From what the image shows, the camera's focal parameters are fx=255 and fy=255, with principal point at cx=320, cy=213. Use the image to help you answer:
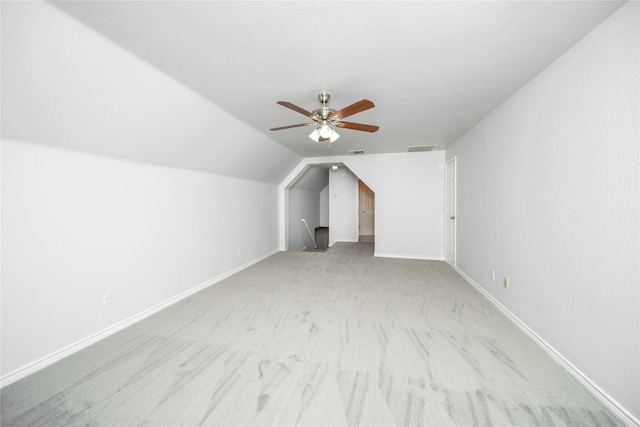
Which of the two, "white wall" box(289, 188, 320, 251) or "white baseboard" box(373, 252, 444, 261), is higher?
"white wall" box(289, 188, 320, 251)

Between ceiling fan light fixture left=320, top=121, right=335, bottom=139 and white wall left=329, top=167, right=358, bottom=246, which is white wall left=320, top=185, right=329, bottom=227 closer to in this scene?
white wall left=329, top=167, right=358, bottom=246

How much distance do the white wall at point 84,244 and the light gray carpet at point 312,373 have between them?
0.27 m

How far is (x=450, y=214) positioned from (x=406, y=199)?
0.99m

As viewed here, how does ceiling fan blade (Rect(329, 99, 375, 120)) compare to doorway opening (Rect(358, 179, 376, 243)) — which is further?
doorway opening (Rect(358, 179, 376, 243))

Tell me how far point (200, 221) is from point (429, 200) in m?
4.70

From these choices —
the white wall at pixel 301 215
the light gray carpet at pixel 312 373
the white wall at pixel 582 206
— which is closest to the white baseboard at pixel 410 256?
the light gray carpet at pixel 312 373

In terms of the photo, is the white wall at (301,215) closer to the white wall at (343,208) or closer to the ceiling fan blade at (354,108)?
the white wall at (343,208)

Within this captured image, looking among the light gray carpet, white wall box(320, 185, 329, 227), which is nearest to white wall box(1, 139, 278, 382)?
the light gray carpet

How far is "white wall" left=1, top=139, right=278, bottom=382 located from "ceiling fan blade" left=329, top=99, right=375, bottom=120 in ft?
7.49

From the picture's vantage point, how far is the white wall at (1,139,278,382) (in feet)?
6.19

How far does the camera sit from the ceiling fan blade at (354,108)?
2.18 m

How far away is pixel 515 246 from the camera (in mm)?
2715

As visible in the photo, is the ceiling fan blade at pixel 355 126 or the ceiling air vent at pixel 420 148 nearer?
the ceiling fan blade at pixel 355 126

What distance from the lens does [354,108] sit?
2336mm
